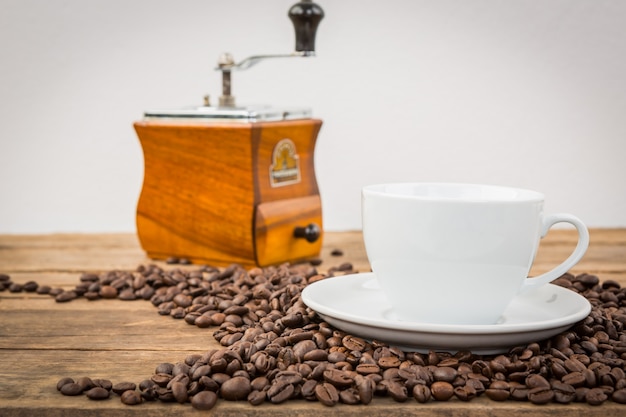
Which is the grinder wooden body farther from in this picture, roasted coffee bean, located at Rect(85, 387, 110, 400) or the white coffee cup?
roasted coffee bean, located at Rect(85, 387, 110, 400)

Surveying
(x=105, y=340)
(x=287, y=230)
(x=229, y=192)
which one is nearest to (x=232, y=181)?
(x=229, y=192)

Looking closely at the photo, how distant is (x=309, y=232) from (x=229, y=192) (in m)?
0.17

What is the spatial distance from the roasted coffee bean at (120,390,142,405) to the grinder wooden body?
66 centimetres

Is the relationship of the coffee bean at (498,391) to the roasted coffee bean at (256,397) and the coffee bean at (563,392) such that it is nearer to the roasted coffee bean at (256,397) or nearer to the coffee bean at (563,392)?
the coffee bean at (563,392)

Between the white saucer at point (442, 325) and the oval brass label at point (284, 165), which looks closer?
the white saucer at point (442, 325)

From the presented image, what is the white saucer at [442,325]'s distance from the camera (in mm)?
799

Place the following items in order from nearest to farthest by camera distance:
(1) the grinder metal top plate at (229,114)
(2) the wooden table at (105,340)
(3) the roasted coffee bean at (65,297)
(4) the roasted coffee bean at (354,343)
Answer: (2) the wooden table at (105,340) → (4) the roasted coffee bean at (354,343) → (3) the roasted coffee bean at (65,297) → (1) the grinder metal top plate at (229,114)

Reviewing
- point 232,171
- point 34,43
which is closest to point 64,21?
point 34,43

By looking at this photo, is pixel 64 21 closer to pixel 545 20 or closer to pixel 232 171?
pixel 232 171

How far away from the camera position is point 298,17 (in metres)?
1.48

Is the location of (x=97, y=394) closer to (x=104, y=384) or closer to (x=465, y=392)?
(x=104, y=384)

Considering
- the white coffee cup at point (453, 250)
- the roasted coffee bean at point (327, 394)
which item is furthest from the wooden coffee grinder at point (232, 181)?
the roasted coffee bean at point (327, 394)

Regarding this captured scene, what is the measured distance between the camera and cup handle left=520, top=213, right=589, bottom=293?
0.90 meters

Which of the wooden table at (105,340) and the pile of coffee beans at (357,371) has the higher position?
the pile of coffee beans at (357,371)
